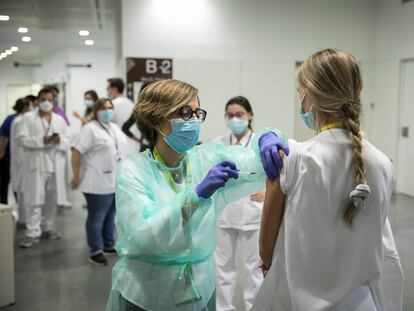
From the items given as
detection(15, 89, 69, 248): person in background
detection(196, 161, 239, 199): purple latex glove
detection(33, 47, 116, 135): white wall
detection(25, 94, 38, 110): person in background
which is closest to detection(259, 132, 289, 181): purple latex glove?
detection(196, 161, 239, 199): purple latex glove

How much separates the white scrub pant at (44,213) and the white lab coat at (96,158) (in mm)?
870

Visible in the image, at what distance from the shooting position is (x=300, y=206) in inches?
48.5

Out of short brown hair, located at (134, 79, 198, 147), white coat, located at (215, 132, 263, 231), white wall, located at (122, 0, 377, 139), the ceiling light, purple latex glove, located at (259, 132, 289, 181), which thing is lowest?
white coat, located at (215, 132, 263, 231)

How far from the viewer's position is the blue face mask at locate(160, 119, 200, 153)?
1.57 m

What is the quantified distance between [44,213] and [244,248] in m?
2.76

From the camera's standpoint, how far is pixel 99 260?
13.5 ft

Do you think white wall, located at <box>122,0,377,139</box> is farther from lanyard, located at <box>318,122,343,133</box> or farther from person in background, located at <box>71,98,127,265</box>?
lanyard, located at <box>318,122,343,133</box>

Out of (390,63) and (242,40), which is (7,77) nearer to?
(242,40)

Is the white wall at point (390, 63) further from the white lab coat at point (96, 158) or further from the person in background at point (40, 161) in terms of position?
the person in background at point (40, 161)

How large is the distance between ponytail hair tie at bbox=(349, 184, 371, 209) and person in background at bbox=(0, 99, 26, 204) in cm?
465

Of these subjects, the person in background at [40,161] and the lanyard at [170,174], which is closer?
the lanyard at [170,174]

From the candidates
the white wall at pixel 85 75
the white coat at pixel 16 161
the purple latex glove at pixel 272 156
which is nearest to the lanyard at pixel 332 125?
the purple latex glove at pixel 272 156

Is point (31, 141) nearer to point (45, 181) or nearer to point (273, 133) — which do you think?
point (45, 181)

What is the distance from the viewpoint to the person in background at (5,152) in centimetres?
521
